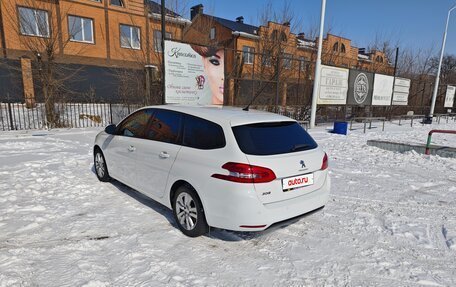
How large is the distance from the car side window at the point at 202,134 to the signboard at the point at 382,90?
16.3 m

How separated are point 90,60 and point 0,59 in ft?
17.7

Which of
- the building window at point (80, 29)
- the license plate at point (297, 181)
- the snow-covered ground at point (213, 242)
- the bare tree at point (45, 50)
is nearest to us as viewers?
the snow-covered ground at point (213, 242)

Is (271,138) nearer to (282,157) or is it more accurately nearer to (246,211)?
(282,157)

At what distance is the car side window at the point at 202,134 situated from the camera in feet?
10.1

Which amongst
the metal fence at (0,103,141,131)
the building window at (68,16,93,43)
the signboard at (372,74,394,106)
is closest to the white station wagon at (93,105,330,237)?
the metal fence at (0,103,141,131)

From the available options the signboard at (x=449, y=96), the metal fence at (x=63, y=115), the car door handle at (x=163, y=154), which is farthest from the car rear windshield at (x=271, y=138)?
the signboard at (x=449, y=96)

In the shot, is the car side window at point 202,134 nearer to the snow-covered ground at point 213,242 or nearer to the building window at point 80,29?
the snow-covered ground at point 213,242

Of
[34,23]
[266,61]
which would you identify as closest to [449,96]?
[266,61]

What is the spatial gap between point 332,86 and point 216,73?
6.74 metres

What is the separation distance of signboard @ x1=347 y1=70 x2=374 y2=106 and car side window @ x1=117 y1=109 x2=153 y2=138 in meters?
13.5

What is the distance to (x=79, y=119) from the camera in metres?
12.9

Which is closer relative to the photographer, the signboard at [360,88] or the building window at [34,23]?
the building window at [34,23]

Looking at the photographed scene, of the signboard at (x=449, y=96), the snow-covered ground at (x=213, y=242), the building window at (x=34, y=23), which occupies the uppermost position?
the building window at (x=34, y=23)

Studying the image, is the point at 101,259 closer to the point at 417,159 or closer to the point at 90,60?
the point at 417,159
